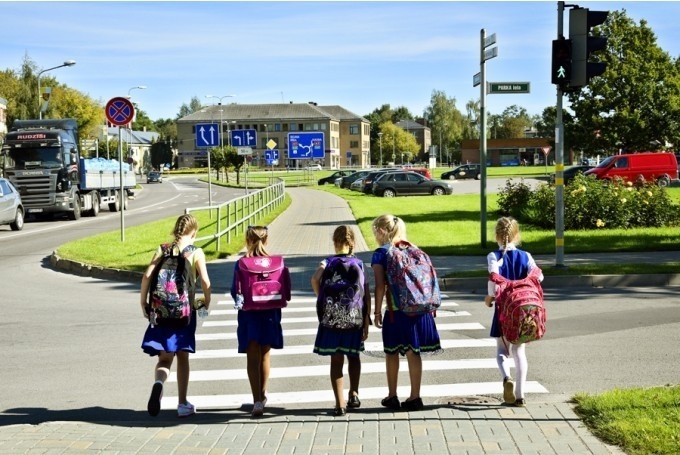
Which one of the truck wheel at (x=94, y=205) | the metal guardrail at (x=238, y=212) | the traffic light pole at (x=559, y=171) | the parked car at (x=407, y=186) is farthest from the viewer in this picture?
the parked car at (x=407, y=186)

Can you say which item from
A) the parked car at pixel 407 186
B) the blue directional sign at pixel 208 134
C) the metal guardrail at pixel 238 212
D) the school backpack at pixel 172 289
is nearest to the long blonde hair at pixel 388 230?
the school backpack at pixel 172 289

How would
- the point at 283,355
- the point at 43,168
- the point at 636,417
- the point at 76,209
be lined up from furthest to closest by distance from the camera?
the point at 76,209 < the point at 43,168 < the point at 283,355 < the point at 636,417

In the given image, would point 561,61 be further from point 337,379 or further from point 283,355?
point 337,379

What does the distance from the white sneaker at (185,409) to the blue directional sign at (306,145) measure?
6130 centimetres

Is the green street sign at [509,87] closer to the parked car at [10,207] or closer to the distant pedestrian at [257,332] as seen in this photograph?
the distant pedestrian at [257,332]

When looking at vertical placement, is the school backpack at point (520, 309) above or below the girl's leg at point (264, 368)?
above

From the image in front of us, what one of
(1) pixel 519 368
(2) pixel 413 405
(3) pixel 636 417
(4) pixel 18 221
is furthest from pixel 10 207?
(3) pixel 636 417

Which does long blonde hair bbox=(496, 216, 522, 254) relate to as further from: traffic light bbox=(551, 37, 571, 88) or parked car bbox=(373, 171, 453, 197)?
parked car bbox=(373, 171, 453, 197)

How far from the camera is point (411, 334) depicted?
21.5 feet

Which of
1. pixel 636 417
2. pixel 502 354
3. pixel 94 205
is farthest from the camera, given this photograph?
pixel 94 205

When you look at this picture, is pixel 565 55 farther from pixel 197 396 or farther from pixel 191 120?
pixel 191 120

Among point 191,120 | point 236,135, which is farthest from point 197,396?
point 191,120

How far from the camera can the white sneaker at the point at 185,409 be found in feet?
21.7

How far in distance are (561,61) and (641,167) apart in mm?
33207
